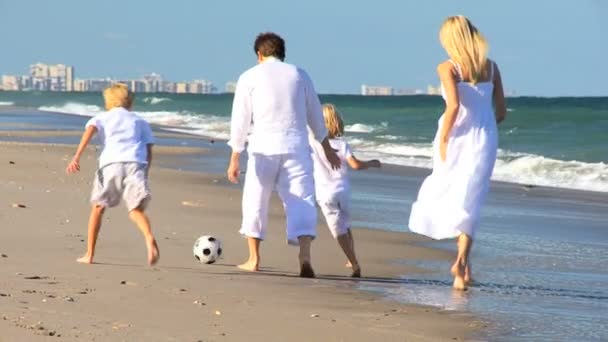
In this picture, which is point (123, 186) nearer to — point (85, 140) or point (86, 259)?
point (85, 140)

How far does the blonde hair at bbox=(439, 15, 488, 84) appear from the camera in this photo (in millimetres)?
7977

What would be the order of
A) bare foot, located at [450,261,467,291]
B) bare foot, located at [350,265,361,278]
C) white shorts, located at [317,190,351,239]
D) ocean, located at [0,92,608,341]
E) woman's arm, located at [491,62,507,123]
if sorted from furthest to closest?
white shorts, located at [317,190,351,239]
bare foot, located at [350,265,361,278]
woman's arm, located at [491,62,507,123]
bare foot, located at [450,261,467,291]
ocean, located at [0,92,608,341]

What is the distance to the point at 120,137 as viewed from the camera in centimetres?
832

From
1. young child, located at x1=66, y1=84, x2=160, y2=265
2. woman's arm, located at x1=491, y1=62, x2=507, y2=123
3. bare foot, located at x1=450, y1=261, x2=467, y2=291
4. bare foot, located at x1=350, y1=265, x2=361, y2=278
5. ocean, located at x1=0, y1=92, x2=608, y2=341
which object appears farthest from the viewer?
bare foot, located at x1=350, y1=265, x2=361, y2=278

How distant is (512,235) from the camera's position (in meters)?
11.9

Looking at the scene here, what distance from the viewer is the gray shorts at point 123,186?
8.28m

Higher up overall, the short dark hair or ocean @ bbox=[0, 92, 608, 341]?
the short dark hair

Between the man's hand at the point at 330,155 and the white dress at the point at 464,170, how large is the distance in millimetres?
599

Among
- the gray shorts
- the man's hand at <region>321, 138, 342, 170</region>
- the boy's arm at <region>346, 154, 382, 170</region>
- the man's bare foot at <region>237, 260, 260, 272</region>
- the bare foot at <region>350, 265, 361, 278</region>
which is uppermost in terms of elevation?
the man's hand at <region>321, 138, 342, 170</region>

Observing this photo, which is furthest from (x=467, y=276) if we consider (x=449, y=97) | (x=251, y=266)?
(x=251, y=266)

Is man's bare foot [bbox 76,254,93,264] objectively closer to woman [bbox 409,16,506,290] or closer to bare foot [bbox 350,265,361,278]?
bare foot [bbox 350,265,361,278]

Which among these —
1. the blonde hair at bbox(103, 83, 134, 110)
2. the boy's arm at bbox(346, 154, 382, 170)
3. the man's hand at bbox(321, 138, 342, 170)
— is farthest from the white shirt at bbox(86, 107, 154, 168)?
the boy's arm at bbox(346, 154, 382, 170)

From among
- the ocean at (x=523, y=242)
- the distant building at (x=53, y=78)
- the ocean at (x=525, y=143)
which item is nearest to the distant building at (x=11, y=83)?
the distant building at (x=53, y=78)

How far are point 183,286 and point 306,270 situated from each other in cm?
129
